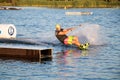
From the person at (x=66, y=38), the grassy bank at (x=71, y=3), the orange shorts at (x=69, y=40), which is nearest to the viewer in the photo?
the person at (x=66, y=38)

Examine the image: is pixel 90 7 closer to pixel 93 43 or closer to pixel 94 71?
pixel 93 43

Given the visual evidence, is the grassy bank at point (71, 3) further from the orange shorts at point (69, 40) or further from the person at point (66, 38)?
the orange shorts at point (69, 40)

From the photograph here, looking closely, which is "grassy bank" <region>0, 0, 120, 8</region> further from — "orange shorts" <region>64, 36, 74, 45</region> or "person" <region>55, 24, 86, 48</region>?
"orange shorts" <region>64, 36, 74, 45</region>

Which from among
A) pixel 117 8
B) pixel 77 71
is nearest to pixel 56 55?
pixel 77 71

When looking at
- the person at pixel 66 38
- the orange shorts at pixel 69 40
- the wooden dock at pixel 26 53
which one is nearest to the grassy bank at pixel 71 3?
the person at pixel 66 38

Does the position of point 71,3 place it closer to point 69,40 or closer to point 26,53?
point 69,40

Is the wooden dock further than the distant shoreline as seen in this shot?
No

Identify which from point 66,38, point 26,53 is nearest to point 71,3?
point 66,38

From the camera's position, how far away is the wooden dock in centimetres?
3209

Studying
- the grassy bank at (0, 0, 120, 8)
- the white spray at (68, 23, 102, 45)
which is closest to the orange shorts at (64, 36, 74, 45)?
the white spray at (68, 23, 102, 45)

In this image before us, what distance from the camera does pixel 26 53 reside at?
3225cm

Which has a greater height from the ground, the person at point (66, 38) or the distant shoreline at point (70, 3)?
the person at point (66, 38)

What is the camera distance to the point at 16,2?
535 ft

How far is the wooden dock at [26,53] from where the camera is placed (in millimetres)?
32094
